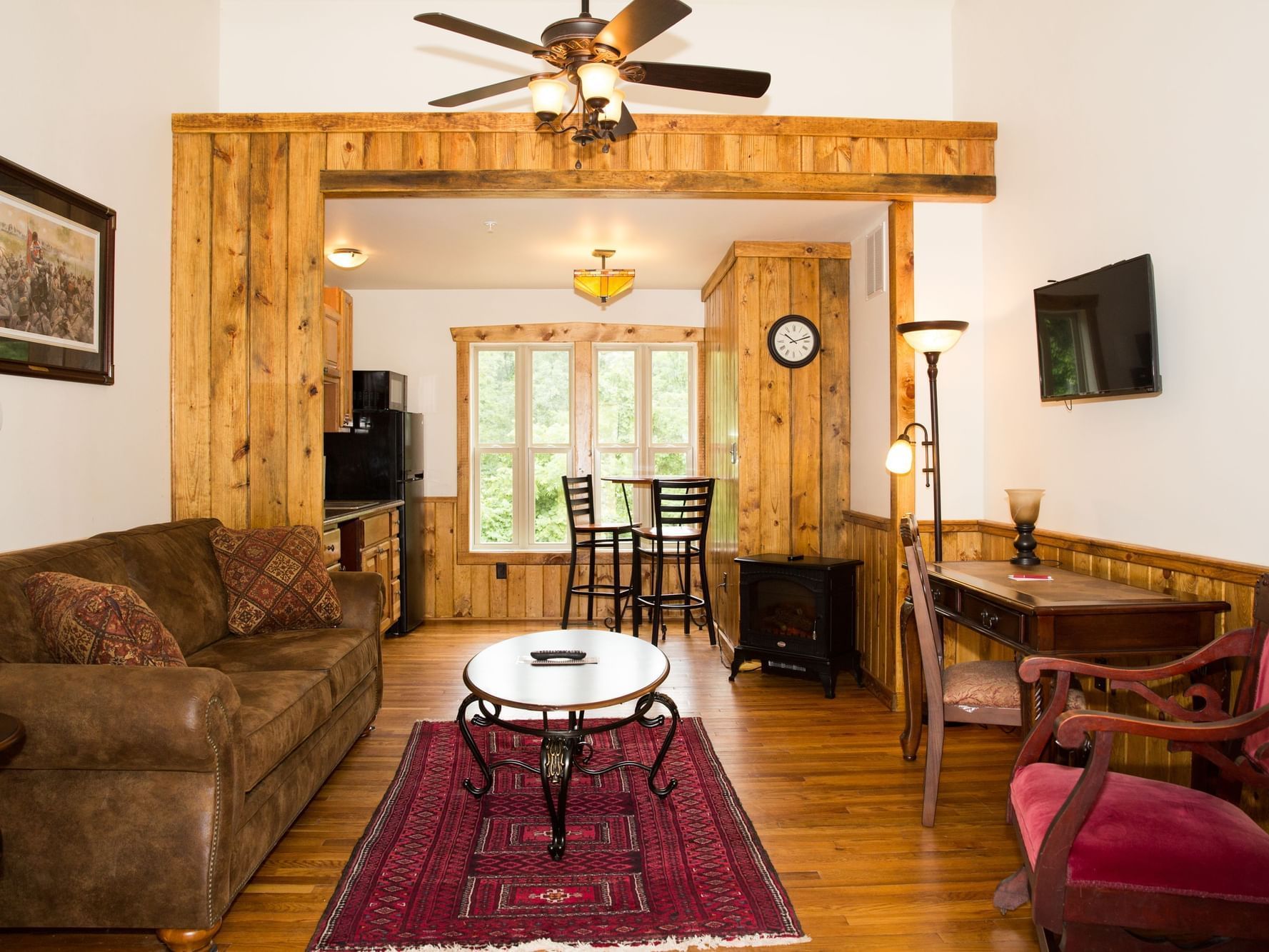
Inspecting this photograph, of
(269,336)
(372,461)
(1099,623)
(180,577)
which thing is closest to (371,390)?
(372,461)

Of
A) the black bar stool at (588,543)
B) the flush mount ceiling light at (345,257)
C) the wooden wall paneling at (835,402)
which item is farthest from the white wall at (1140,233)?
the flush mount ceiling light at (345,257)

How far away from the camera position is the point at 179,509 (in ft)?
12.9

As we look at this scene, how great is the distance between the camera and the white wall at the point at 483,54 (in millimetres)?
4008

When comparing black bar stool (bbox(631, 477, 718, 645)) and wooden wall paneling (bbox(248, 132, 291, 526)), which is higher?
wooden wall paneling (bbox(248, 132, 291, 526))

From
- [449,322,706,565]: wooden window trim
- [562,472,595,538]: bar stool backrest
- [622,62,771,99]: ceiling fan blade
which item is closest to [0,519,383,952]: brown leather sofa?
[622,62,771,99]: ceiling fan blade

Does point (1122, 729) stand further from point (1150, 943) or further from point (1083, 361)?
point (1083, 361)

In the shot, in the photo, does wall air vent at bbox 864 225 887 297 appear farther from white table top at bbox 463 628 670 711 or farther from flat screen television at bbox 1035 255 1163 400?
white table top at bbox 463 628 670 711

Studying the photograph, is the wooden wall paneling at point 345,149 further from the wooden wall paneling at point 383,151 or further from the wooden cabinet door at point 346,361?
the wooden cabinet door at point 346,361

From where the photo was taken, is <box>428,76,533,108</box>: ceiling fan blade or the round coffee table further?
<box>428,76,533,108</box>: ceiling fan blade

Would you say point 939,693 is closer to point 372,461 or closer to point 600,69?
point 600,69

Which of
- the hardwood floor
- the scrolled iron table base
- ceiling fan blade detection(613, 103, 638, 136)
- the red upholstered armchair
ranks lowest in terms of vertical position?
the hardwood floor

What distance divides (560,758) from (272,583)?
1553 millimetres

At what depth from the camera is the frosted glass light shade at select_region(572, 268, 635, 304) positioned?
218 inches

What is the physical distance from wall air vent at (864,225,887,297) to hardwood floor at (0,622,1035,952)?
84.6 inches
